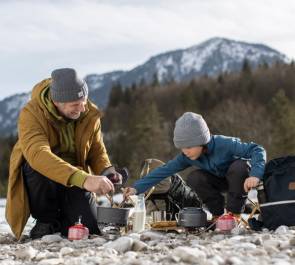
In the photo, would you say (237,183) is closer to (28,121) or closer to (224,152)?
(224,152)

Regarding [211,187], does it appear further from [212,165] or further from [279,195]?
[279,195]

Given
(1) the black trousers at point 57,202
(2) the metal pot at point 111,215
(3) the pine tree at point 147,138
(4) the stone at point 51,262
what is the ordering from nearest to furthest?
(4) the stone at point 51,262, (2) the metal pot at point 111,215, (1) the black trousers at point 57,202, (3) the pine tree at point 147,138

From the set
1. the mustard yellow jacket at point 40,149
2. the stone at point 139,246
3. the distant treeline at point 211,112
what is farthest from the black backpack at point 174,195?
the distant treeline at point 211,112

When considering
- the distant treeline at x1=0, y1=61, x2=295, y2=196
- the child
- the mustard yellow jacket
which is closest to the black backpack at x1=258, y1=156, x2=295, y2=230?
the child

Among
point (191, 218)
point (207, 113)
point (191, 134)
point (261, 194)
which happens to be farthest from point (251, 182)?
point (207, 113)

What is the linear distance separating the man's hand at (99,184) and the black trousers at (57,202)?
0.63 meters

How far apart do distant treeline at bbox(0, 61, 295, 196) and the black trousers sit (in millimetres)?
25932

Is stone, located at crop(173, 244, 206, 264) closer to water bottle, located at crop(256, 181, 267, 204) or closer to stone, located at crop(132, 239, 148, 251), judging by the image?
stone, located at crop(132, 239, 148, 251)

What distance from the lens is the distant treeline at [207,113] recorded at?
47094 mm

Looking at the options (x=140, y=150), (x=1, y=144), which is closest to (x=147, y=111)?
(x=140, y=150)

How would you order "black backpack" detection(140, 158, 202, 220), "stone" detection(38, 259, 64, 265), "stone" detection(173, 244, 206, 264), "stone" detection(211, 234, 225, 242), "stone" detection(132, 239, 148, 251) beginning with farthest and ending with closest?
Answer: "black backpack" detection(140, 158, 202, 220), "stone" detection(211, 234, 225, 242), "stone" detection(132, 239, 148, 251), "stone" detection(38, 259, 64, 265), "stone" detection(173, 244, 206, 264)

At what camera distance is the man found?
521cm

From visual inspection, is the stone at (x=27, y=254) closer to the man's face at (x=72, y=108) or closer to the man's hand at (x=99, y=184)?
the man's hand at (x=99, y=184)

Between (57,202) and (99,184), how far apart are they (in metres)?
0.97
